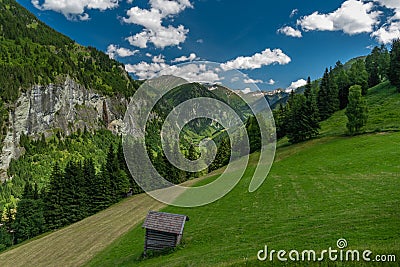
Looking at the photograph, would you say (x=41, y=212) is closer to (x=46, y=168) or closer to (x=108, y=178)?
(x=108, y=178)

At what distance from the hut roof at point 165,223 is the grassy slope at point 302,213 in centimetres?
169

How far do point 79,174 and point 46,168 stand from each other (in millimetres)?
102951

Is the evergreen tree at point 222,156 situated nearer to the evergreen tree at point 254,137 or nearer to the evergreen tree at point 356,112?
the evergreen tree at point 254,137

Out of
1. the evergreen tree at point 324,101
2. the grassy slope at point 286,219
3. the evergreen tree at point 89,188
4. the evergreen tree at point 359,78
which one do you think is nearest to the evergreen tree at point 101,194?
the evergreen tree at point 89,188

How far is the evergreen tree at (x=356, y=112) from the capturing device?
224ft

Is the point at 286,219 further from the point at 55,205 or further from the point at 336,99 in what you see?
the point at 336,99

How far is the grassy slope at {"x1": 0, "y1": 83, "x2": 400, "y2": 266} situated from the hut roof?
5.52 feet

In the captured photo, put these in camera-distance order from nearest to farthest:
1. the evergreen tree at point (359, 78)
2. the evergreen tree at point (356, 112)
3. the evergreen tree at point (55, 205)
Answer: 1. the evergreen tree at point (55, 205)
2. the evergreen tree at point (356, 112)
3. the evergreen tree at point (359, 78)

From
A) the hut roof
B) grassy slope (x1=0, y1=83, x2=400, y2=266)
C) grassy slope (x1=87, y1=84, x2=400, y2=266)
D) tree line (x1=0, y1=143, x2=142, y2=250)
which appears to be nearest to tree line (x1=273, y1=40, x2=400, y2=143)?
grassy slope (x1=87, y1=84, x2=400, y2=266)

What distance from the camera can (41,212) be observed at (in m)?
65.8

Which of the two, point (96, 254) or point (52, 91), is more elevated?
point (52, 91)

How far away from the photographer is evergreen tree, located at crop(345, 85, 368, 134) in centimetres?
6831

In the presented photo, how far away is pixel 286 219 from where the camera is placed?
25734mm

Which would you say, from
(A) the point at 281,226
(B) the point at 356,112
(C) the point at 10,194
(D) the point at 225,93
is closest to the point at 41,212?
(A) the point at 281,226
